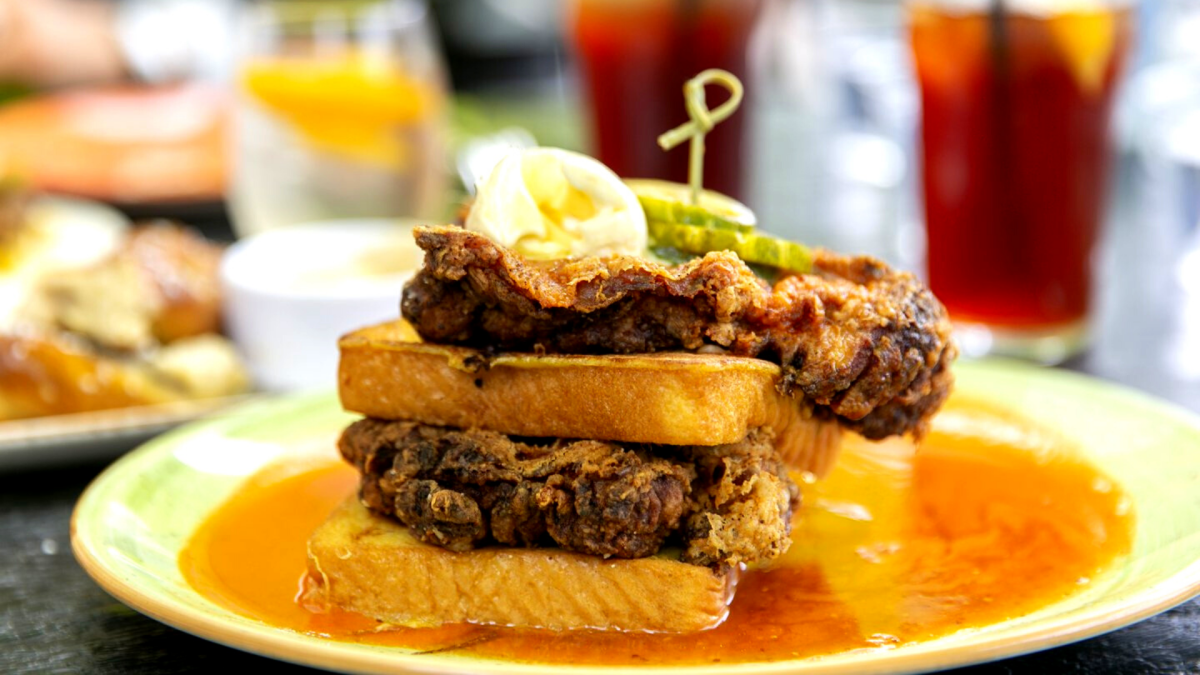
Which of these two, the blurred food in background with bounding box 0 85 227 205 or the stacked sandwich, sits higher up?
the stacked sandwich

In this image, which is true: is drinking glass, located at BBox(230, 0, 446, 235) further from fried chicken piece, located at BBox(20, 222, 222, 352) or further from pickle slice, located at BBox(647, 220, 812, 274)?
pickle slice, located at BBox(647, 220, 812, 274)

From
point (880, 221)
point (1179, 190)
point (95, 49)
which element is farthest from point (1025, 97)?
point (95, 49)

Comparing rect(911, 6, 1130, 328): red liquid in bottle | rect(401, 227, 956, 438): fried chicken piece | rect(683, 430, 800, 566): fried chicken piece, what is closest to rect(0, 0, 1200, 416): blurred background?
rect(911, 6, 1130, 328): red liquid in bottle

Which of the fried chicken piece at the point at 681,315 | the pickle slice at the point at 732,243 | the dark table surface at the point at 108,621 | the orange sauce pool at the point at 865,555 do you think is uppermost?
the pickle slice at the point at 732,243

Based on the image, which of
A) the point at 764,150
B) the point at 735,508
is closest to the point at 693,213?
the point at 735,508

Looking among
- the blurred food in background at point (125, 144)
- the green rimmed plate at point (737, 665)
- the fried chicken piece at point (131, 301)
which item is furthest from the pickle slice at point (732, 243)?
the blurred food in background at point (125, 144)

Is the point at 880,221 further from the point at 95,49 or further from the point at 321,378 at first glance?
the point at 95,49

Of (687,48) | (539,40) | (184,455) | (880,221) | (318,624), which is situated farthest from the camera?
(539,40)

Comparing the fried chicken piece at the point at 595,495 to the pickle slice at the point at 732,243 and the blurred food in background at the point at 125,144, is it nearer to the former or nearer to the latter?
the pickle slice at the point at 732,243
